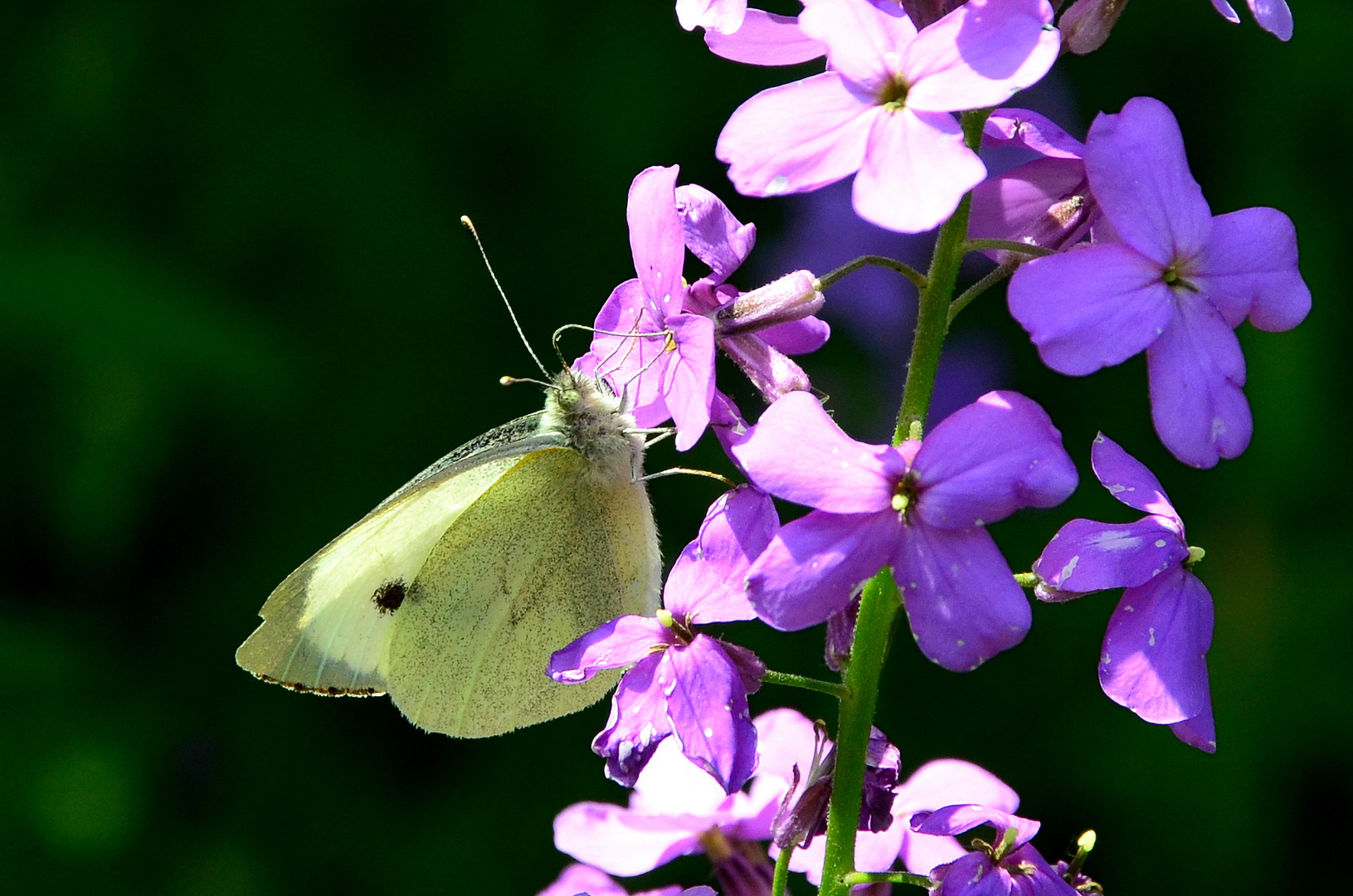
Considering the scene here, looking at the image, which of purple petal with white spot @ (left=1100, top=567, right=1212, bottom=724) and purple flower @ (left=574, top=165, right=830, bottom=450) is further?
purple flower @ (left=574, top=165, right=830, bottom=450)

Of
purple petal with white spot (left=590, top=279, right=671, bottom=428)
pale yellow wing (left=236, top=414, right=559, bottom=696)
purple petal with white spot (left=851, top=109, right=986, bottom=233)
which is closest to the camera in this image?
purple petal with white spot (left=851, top=109, right=986, bottom=233)

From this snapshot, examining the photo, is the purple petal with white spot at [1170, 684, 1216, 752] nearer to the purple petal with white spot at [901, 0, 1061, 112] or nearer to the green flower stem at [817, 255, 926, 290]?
the green flower stem at [817, 255, 926, 290]

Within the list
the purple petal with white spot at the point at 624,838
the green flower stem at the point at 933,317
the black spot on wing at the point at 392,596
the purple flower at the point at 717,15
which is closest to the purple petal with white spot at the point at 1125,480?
the green flower stem at the point at 933,317

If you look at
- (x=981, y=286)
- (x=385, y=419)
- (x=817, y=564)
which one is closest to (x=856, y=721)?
(x=817, y=564)

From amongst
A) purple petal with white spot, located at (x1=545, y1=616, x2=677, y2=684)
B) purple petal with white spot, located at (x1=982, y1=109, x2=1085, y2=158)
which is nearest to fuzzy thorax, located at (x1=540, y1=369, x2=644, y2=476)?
purple petal with white spot, located at (x1=545, y1=616, x2=677, y2=684)

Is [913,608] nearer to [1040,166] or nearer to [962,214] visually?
[962,214]

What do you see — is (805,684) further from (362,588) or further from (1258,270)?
(362,588)

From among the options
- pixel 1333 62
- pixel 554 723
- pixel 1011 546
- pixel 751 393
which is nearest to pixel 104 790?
pixel 554 723

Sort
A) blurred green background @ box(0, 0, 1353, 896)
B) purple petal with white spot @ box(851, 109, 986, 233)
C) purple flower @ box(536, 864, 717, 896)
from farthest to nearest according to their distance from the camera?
blurred green background @ box(0, 0, 1353, 896), purple flower @ box(536, 864, 717, 896), purple petal with white spot @ box(851, 109, 986, 233)

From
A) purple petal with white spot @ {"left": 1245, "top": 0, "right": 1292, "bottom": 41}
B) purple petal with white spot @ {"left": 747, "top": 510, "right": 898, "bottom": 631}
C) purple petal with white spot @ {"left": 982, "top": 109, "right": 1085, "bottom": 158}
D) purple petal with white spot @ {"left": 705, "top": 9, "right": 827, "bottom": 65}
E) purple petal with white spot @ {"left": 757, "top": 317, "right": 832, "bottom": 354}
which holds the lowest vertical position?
purple petal with white spot @ {"left": 747, "top": 510, "right": 898, "bottom": 631}
